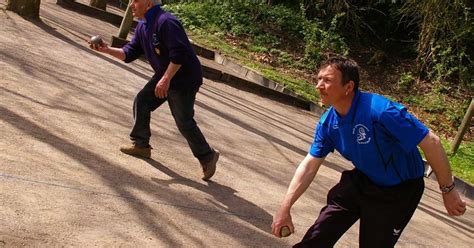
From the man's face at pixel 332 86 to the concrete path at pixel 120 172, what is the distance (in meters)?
1.42

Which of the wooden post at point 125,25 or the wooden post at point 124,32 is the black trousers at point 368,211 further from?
the wooden post at point 125,25

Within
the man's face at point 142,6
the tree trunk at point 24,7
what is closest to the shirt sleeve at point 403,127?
the man's face at point 142,6

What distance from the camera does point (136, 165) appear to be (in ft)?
16.8

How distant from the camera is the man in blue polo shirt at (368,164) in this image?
3104 mm

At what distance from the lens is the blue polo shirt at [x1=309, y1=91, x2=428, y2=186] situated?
10.1ft

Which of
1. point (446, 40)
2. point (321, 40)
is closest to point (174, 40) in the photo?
point (321, 40)

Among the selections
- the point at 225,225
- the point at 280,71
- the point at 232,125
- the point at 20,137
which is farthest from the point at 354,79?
the point at 280,71

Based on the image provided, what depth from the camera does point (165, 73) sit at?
473 centimetres

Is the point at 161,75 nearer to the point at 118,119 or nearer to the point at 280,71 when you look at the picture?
the point at 118,119

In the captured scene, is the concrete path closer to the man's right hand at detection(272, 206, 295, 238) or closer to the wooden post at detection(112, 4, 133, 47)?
the man's right hand at detection(272, 206, 295, 238)

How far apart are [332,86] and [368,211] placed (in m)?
0.77

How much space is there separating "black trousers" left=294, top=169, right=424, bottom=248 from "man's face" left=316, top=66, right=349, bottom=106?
55 centimetres

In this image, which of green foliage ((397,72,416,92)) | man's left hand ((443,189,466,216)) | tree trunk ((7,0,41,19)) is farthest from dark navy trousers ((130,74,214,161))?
green foliage ((397,72,416,92))

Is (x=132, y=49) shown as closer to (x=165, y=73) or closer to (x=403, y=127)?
(x=165, y=73)
